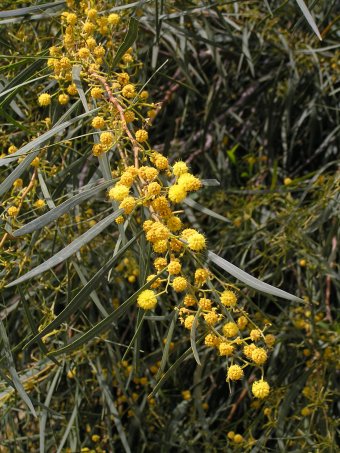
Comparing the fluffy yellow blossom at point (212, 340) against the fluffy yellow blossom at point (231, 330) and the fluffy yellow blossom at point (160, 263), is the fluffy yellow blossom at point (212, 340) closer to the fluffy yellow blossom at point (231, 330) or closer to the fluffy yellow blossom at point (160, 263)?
the fluffy yellow blossom at point (231, 330)

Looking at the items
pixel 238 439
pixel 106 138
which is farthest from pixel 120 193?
pixel 238 439

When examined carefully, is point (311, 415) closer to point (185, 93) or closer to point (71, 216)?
point (71, 216)

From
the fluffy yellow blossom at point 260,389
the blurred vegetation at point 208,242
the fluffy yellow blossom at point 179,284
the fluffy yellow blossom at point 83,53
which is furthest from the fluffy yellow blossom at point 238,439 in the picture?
the fluffy yellow blossom at point 83,53

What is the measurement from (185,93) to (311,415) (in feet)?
4.19

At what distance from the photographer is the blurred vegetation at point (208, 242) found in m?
1.68

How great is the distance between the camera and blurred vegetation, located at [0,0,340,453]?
1.68 m

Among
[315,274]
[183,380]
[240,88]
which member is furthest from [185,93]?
[183,380]

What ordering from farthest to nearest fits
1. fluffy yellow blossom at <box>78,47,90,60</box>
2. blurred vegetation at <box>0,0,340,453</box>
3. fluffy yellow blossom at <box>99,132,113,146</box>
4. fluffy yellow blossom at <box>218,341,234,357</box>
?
blurred vegetation at <box>0,0,340,453</box>
fluffy yellow blossom at <box>78,47,90,60</box>
fluffy yellow blossom at <box>99,132,113,146</box>
fluffy yellow blossom at <box>218,341,234,357</box>

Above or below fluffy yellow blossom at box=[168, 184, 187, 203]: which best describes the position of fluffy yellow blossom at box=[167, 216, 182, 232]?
below

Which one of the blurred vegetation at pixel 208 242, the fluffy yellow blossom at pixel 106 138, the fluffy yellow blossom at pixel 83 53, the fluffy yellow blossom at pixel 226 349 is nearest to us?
the fluffy yellow blossom at pixel 226 349

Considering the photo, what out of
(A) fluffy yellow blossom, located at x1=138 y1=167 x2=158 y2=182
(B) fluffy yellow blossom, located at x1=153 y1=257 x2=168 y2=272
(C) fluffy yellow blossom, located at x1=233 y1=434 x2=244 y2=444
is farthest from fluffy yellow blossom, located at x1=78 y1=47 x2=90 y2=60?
(C) fluffy yellow blossom, located at x1=233 y1=434 x2=244 y2=444

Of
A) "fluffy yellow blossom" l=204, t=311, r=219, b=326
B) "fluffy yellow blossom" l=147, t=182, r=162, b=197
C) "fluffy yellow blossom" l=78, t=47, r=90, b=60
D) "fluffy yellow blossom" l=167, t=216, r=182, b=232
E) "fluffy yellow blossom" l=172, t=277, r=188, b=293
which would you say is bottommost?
"fluffy yellow blossom" l=204, t=311, r=219, b=326

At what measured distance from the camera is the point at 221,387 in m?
2.33

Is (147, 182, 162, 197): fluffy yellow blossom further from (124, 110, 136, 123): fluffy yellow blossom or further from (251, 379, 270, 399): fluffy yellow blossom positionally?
(251, 379, 270, 399): fluffy yellow blossom
